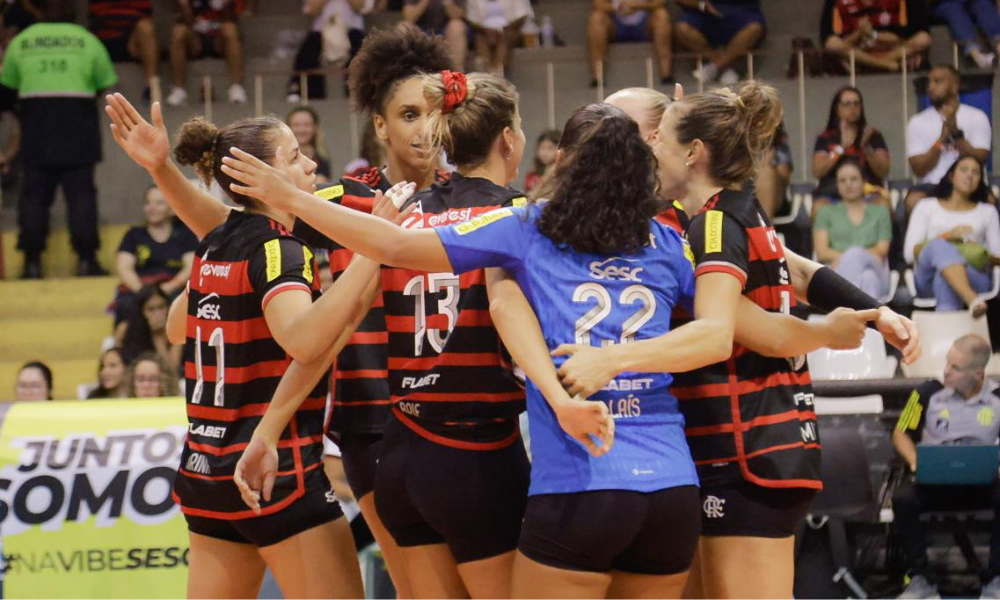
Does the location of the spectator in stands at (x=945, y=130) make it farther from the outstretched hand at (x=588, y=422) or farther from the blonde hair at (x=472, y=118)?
the outstretched hand at (x=588, y=422)

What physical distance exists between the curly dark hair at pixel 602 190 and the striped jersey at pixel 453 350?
246mm

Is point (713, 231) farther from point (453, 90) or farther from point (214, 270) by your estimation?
point (214, 270)

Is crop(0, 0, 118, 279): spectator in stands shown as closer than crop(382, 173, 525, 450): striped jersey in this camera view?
No

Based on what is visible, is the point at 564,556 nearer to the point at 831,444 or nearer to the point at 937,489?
the point at 831,444

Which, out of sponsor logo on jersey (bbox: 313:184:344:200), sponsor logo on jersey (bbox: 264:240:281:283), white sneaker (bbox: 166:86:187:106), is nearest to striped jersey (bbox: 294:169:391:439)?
sponsor logo on jersey (bbox: 313:184:344:200)

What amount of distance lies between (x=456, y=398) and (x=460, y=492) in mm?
234

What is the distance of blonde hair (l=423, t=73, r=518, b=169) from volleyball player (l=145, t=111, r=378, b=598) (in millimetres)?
455

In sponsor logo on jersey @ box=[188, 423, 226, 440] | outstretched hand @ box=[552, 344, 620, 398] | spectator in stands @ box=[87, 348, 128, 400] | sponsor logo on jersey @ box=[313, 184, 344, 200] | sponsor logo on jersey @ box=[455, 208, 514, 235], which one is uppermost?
sponsor logo on jersey @ box=[313, 184, 344, 200]

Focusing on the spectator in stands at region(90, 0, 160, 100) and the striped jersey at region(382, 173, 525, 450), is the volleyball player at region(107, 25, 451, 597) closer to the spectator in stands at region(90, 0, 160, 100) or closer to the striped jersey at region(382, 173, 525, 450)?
the striped jersey at region(382, 173, 525, 450)

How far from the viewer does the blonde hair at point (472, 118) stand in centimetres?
336

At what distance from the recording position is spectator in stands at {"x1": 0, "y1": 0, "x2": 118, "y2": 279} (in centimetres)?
1012

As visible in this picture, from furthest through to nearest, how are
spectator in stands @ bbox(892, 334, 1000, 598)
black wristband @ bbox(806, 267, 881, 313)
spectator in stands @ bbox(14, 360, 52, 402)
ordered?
spectator in stands @ bbox(14, 360, 52, 402) → spectator in stands @ bbox(892, 334, 1000, 598) → black wristband @ bbox(806, 267, 881, 313)

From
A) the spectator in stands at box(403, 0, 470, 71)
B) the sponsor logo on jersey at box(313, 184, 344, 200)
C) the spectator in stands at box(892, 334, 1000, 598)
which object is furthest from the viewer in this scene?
the spectator in stands at box(403, 0, 470, 71)

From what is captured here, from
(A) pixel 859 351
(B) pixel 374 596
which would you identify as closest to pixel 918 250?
(A) pixel 859 351
